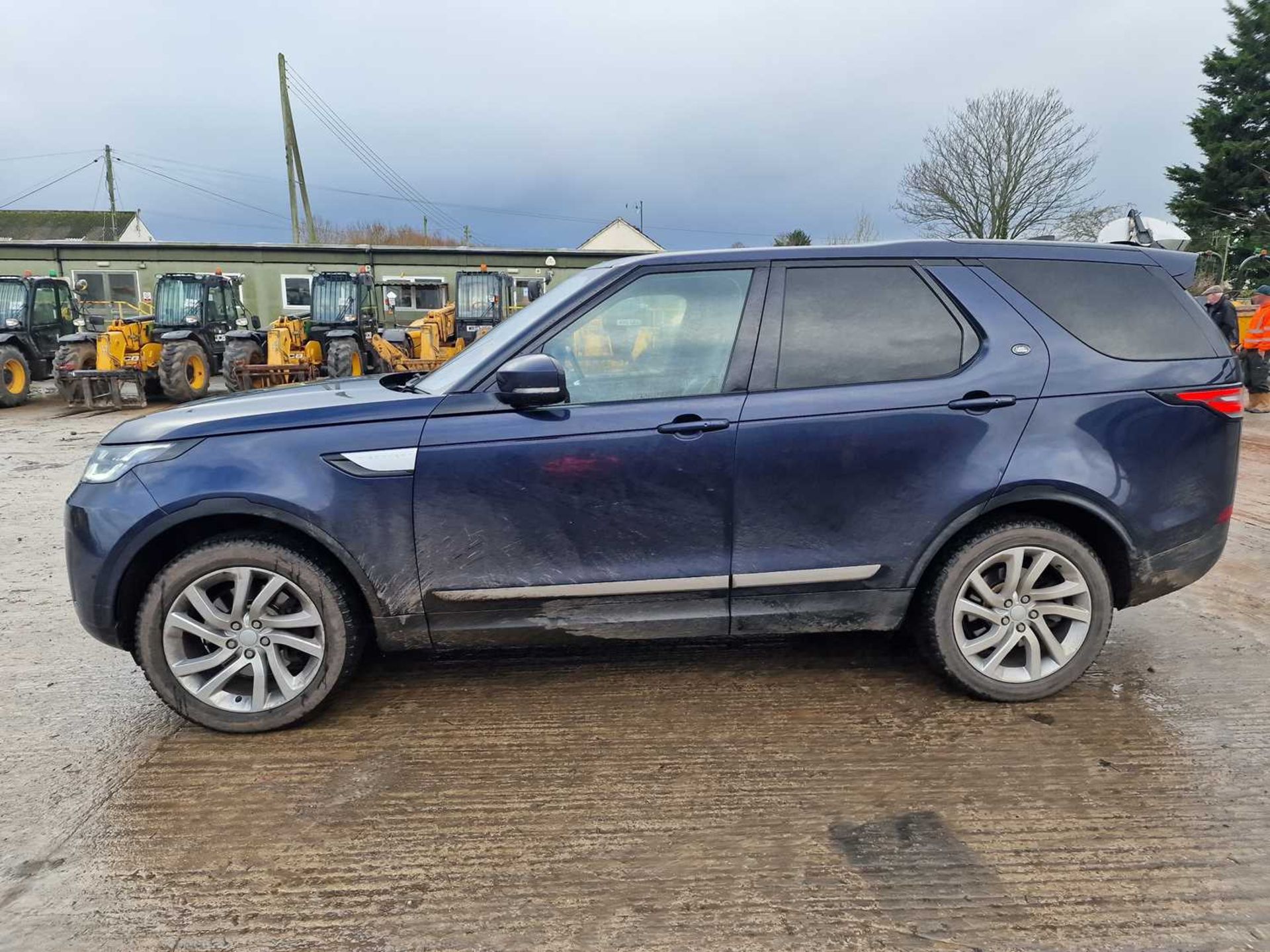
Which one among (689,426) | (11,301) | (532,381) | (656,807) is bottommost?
(656,807)

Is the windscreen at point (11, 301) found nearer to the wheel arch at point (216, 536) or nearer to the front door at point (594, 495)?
the wheel arch at point (216, 536)

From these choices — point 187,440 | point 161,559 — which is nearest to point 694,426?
point 187,440

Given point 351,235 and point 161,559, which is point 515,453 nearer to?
point 161,559

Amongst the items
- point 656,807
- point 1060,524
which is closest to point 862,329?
point 1060,524

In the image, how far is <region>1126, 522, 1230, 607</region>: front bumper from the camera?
3.32 metres

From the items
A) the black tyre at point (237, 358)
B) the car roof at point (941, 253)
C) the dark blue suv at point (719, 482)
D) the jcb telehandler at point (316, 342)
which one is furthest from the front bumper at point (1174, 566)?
the black tyre at point (237, 358)

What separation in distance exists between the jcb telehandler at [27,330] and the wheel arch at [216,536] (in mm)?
16402

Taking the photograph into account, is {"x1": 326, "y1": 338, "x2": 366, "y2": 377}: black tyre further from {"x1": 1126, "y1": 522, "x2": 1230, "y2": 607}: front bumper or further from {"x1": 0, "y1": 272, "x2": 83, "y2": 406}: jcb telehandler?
{"x1": 1126, "y1": 522, "x2": 1230, "y2": 607}: front bumper

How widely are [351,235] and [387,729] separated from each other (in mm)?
60033

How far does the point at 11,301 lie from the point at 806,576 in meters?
19.4

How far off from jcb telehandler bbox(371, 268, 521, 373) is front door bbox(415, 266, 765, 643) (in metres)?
13.0

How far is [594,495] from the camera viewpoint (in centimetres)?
306

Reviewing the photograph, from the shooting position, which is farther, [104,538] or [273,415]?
[273,415]

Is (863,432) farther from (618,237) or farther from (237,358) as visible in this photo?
(618,237)
